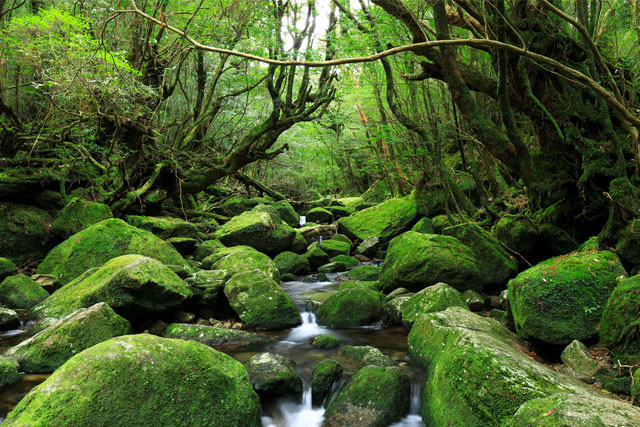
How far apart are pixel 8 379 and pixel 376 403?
3.86 meters

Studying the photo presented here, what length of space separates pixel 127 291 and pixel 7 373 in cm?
151

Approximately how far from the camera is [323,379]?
13.7 feet

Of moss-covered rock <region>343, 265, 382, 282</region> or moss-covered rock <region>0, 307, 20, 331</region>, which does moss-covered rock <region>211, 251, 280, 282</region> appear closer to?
moss-covered rock <region>343, 265, 382, 282</region>

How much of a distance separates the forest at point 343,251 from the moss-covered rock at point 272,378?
0.07ft

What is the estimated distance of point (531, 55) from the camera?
2.27m

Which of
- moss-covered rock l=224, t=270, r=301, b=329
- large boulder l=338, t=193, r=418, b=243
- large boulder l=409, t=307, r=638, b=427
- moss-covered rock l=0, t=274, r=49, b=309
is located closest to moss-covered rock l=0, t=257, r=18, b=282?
moss-covered rock l=0, t=274, r=49, b=309

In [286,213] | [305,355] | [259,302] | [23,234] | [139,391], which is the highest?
[139,391]

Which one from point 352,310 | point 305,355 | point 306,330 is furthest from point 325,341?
point 352,310

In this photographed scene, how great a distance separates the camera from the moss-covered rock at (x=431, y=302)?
552 cm

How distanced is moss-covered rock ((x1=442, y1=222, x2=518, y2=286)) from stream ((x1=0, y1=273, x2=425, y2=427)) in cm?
231

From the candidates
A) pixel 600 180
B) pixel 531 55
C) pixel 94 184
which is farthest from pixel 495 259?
pixel 94 184

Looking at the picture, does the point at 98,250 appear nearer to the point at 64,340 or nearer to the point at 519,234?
the point at 64,340

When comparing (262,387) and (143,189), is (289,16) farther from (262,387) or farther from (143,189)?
(262,387)

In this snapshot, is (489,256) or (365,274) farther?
(365,274)
